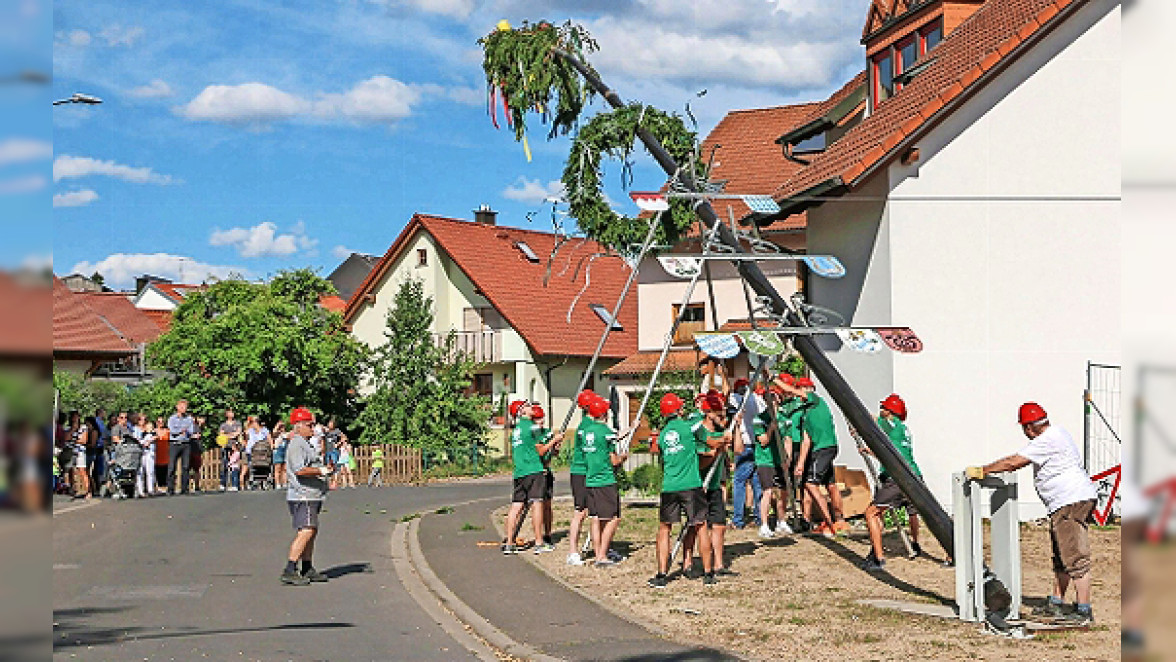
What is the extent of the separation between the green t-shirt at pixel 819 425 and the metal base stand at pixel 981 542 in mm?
4221

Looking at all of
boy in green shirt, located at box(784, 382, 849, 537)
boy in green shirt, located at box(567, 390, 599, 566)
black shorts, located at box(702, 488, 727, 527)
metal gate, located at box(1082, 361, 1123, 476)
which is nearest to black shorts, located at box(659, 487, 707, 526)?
black shorts, located at box(702, 488, 727, 527)

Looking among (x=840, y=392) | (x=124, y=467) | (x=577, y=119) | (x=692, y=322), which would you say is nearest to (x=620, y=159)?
(x=577, y=119)

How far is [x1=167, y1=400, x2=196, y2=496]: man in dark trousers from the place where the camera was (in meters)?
25.4

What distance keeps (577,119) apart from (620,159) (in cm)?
67

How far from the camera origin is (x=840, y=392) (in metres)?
12.1

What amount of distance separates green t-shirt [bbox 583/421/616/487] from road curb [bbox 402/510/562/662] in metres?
1.88

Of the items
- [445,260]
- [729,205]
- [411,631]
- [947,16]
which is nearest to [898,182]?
[729,205]

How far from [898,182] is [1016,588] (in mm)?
8099

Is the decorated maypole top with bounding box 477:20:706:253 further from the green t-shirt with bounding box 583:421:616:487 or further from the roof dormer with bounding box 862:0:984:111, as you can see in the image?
the roof dormer with bounding box 862:0:984:111

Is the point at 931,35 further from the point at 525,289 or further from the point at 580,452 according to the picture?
the point at 525,289

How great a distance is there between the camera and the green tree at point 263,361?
37.8 meters

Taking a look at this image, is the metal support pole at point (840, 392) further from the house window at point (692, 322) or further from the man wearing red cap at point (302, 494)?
the house window at point (692, 322)

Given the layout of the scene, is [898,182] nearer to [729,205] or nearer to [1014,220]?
[1014,220]

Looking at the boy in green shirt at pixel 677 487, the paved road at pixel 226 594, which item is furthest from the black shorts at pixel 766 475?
the paved road at pixel 226 594
